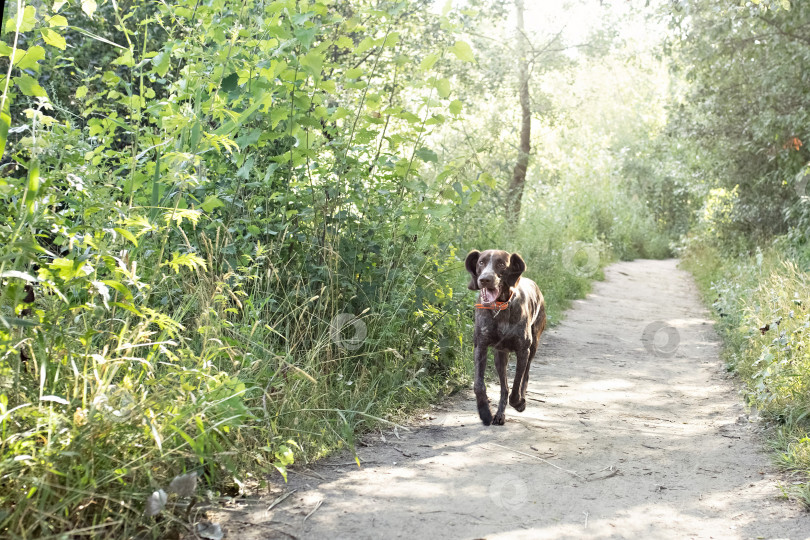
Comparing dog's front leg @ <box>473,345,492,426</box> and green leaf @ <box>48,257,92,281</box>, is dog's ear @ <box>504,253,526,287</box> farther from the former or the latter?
green leaf @ <box>48,257,92,281</box>

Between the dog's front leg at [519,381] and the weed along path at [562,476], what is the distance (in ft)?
0.33

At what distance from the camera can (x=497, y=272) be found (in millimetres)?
5418

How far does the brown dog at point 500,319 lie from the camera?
5.45 m

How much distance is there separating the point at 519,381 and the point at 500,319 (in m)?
0.51

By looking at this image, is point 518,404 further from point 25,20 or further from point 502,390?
point 25,20

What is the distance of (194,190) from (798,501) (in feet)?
13.5

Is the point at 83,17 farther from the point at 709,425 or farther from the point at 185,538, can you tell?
the point at 709,425

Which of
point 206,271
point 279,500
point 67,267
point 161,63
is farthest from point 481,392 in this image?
point 67,267

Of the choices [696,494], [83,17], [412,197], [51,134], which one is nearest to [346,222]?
[412,197]

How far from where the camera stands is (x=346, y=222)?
5824mm

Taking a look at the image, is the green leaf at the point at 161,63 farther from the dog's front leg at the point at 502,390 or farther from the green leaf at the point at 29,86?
the dog's front leg at the point at 502,390

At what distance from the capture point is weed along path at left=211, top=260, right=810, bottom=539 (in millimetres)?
3531

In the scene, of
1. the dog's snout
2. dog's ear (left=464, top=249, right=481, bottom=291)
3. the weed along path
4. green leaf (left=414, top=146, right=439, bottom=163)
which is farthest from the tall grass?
green leaf (left=414, top=146, right=439, bottom=163)

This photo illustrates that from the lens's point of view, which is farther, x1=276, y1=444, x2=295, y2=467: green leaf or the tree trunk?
the tree trunk
